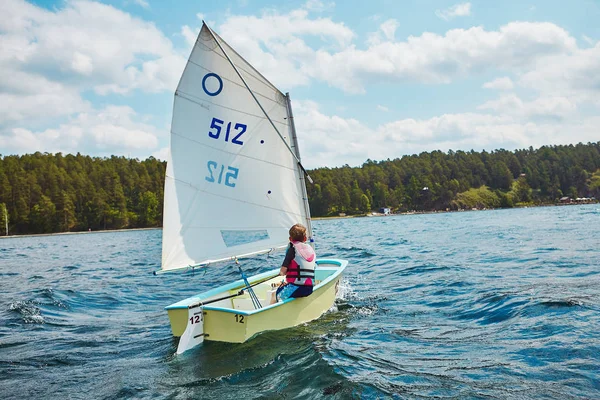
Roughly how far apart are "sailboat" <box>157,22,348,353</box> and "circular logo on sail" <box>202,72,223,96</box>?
22mm

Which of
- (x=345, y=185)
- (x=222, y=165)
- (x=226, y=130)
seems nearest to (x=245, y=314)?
(x=222, y=165)

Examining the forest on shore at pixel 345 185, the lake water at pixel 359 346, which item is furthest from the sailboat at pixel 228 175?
the forest on shore at pixel 345 185

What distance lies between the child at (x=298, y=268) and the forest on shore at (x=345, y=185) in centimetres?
10187

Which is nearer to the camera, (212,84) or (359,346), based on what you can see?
(359,346)

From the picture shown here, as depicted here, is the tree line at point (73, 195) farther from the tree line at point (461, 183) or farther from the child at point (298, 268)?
the child at point (298, 268)

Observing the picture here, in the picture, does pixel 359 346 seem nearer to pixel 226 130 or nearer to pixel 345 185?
pixel 226 130

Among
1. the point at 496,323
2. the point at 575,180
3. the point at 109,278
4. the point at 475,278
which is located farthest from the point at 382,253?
the point at 575,180

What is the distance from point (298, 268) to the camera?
9.56m

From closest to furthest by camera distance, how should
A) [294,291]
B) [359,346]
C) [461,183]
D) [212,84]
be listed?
[359,346] → [294,291] → [212,84] → [461,183]

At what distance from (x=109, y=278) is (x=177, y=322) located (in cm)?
1364

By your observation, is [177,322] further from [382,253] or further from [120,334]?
[382,253]

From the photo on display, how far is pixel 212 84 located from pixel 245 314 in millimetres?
5133

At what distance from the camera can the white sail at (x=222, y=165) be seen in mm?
9914

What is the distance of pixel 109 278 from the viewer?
20875 millimetres
